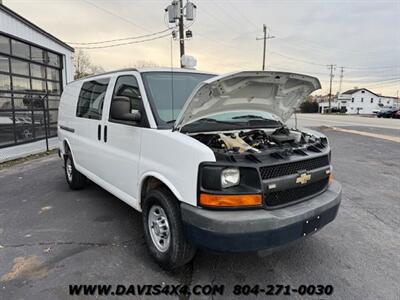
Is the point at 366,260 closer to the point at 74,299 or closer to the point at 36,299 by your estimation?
the point at 74,299

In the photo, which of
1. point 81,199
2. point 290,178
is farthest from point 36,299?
point 81,199

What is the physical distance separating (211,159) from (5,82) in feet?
32.4

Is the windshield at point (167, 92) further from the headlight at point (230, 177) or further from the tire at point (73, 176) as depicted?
the tire at point (73, 176)

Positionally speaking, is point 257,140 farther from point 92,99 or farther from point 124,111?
point 92,99

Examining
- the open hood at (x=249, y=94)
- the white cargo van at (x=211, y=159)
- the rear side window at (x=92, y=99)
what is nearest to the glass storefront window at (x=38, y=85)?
the rear side window at (x=92, y=99)

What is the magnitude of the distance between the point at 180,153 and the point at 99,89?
240 centimetres

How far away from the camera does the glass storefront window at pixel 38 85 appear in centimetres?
1162

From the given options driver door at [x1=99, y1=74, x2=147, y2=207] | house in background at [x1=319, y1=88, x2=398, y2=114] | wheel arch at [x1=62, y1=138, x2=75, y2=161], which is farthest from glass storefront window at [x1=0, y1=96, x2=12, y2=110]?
house in background at [x1=319, y1=88, x2=398, y2=114]

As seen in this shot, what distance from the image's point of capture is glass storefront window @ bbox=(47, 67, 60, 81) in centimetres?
1292

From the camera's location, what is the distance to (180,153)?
2.68 metres

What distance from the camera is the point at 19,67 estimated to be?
34.7 ft

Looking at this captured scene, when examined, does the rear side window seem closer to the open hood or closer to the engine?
the open hood

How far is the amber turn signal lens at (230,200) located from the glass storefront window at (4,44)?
32.7 feet

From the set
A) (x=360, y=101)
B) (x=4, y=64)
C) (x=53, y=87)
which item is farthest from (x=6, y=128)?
(x=360, y=101)
